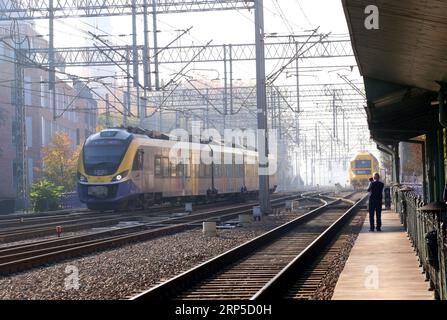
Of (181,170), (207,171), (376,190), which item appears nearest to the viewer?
(376,190)

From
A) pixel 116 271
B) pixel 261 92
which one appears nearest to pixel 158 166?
pixel 261 92

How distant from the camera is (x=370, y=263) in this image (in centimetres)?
1457

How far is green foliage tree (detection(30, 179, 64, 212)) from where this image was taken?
3978cm

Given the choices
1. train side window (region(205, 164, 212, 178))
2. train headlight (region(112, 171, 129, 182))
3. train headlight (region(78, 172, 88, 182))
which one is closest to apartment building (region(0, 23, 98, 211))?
train side window (region(205, 164, 212, 178))

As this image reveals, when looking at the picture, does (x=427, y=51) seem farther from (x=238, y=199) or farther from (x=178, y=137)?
(x=238, y=199)

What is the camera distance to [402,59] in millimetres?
11453

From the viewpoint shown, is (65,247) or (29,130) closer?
(65,247)

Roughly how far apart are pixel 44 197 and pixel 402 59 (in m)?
30.6

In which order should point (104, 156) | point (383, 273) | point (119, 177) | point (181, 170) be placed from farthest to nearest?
point (181, 170) → point (104, 156) → point (119, 177) → point (383, 273)

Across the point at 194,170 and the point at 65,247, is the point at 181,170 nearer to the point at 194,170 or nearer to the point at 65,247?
the point at 194,170

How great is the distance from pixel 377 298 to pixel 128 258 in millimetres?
7601

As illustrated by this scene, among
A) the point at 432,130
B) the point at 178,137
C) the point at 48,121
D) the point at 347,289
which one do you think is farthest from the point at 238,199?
the point at 347,289
